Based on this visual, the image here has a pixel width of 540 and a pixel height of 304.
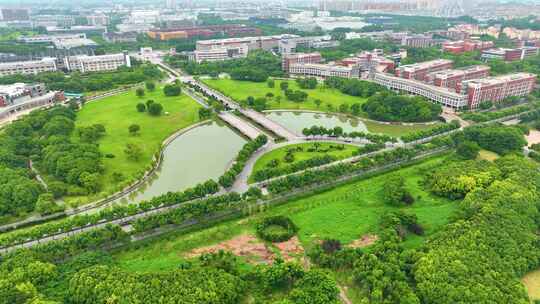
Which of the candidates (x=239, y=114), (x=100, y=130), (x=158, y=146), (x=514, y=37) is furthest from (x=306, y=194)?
(x=514, y=37)

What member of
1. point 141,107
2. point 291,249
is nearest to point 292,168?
point 291,249

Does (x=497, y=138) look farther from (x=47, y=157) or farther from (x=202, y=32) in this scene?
(x=202, y=32)

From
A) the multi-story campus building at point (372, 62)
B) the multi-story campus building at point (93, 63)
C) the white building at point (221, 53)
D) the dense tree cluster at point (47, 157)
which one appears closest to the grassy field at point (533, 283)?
the dense tree cluster at point (47, 157)

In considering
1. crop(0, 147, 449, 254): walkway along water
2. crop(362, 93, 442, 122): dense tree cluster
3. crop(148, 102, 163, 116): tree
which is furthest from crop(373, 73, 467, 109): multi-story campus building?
crop(148, 102, 163, 116): tree

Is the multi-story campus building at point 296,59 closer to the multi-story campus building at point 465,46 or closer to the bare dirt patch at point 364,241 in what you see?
the multi-story campus building at point 465,46

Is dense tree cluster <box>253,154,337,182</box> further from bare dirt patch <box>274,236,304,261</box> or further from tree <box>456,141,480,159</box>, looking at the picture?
tree <box>456,141,480,159</box>

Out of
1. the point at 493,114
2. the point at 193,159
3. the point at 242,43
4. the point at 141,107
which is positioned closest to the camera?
the point at 193,159
